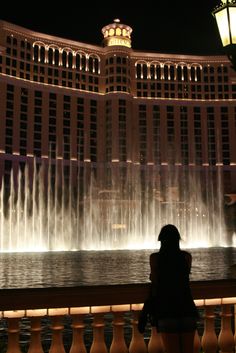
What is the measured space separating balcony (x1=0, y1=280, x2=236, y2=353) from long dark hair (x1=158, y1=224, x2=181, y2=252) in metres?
0.58

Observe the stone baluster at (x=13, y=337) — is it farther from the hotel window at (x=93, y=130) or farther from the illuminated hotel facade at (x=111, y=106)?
the hotel window at (x=93, y=130)

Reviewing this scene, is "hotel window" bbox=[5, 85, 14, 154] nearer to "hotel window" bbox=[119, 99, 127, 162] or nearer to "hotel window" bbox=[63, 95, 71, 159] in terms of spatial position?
"hotel window" bbox=[63, 95, 71, 159]

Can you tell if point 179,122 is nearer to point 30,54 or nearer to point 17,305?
point 30,54

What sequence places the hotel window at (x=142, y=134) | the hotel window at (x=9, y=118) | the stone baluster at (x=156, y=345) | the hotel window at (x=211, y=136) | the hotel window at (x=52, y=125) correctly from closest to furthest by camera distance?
the stone baluster at (x=156, y=345), the hotel window at (x=9, y=118), the hotel window at (x=52, y=125), the hotel window at (x=142, y=134), the hotel window at (x=211, y=136)

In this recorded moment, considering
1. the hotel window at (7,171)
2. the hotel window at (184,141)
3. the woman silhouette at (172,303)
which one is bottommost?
the woman silhouette at (172,303)

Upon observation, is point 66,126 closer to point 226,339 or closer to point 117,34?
point 117,34

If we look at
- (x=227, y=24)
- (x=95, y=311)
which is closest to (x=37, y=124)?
→ (x=227, y=24)

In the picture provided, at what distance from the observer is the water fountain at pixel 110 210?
54.8m

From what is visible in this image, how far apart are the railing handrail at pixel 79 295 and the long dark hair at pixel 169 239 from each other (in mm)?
562

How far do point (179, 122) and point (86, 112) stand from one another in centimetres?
2018

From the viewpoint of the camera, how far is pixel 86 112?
299ft

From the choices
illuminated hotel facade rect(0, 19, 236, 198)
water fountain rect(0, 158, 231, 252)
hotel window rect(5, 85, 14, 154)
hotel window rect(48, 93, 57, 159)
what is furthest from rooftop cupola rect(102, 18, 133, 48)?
water fountain rect(0, 158, 231, 252)

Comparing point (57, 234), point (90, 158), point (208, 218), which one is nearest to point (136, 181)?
point (90, 158)

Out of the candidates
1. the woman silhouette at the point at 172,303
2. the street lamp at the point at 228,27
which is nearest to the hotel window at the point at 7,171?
the street lamp at the point at 228,27
